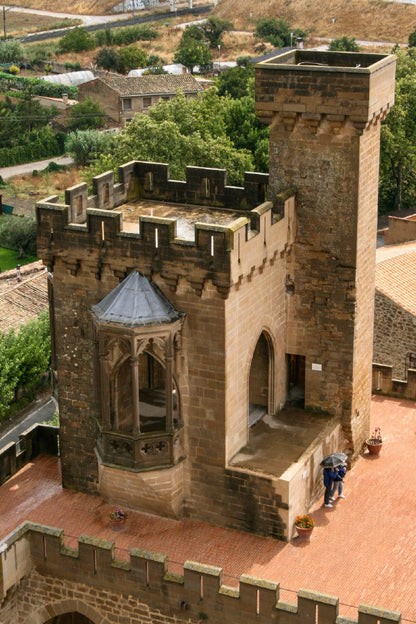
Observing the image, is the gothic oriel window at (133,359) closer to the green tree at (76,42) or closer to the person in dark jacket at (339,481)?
the person in dark jacket at (339,481)

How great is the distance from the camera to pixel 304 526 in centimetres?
3262

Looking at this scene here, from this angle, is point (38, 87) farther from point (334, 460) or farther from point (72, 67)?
point (334, 460)

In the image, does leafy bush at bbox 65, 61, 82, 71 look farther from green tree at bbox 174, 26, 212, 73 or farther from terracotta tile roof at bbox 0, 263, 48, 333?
terracotta tile roof at bbox 0, 263, 48, 333

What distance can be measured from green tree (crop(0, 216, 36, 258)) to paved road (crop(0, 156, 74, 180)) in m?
23.7

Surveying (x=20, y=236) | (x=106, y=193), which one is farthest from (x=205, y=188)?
(x=20, y=236)

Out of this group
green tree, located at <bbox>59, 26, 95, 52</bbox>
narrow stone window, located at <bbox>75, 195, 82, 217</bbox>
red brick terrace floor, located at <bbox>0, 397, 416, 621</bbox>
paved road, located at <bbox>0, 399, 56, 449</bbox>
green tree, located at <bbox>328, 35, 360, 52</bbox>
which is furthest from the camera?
green tree, located at <bbox>59, 26, 95, 52</bbox>

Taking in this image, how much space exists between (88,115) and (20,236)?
33.6m

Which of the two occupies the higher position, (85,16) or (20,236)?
(85,16)

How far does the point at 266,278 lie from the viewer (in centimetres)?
3381

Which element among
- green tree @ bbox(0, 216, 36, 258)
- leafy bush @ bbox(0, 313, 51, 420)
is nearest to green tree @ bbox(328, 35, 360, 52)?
green tree @ bbox(0, 216, 36, 258)

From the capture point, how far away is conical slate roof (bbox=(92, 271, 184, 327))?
31391mm

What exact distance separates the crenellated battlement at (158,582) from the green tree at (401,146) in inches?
2287

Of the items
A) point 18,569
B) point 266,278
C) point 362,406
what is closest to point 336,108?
point 266,278

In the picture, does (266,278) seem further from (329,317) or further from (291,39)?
(291,39)
